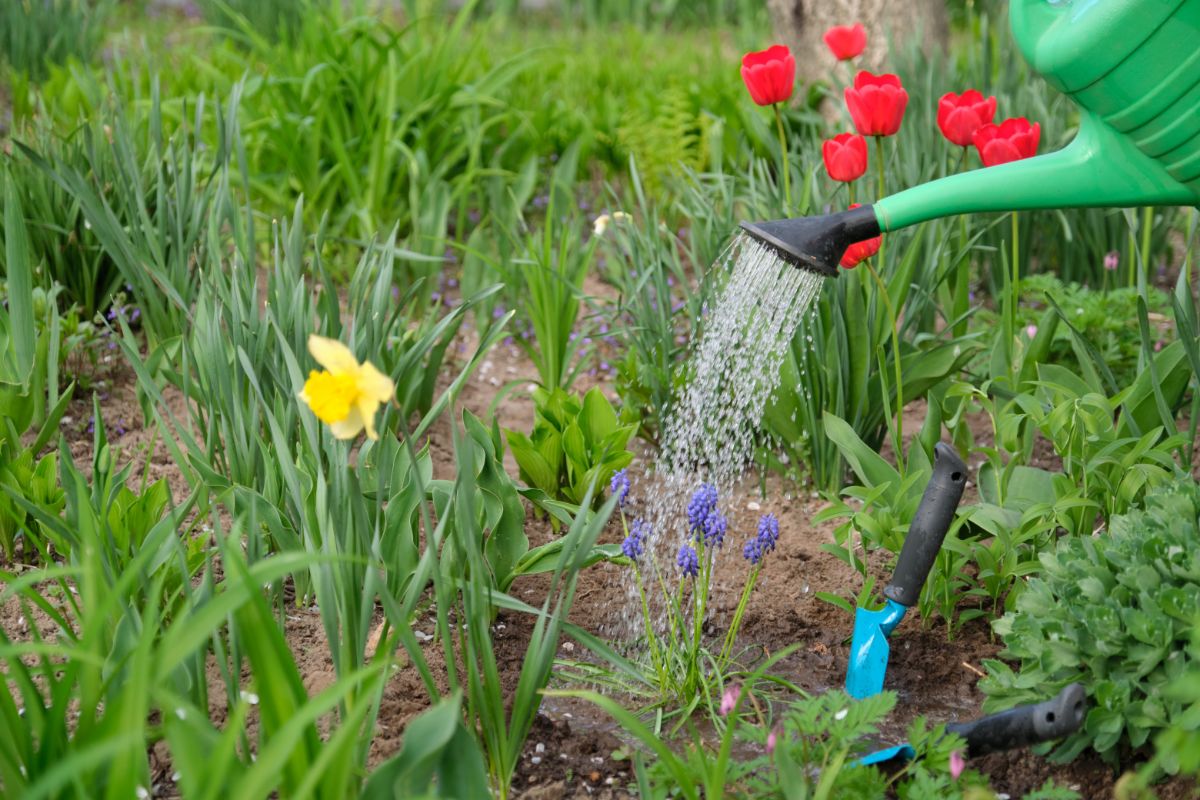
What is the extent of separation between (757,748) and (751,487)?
2.90 feet

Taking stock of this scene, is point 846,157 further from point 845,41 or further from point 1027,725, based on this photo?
point 1027,725

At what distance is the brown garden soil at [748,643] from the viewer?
1.66m

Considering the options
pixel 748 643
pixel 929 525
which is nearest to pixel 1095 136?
pixel 929 525

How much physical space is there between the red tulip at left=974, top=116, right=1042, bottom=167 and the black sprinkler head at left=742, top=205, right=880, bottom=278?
1.29 feet

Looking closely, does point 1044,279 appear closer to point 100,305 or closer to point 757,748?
point 757,748

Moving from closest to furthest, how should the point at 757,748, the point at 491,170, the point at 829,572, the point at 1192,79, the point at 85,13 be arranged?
1. the point at 1192,79
2. the point at 757,748
3. the point at 829,572
4. the point at 491,170
5. the point at 85,13

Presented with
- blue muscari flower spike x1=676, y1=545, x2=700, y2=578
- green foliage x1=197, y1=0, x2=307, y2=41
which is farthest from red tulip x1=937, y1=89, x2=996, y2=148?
green foliage x1=197, y1=0, x2=307, y2=41

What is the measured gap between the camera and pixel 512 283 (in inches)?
119

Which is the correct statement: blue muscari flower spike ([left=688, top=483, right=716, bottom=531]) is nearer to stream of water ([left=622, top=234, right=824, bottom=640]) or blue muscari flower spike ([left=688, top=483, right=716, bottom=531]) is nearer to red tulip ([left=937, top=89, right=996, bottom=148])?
stream of water ([left=622, top=234, right=824, bottom=640])

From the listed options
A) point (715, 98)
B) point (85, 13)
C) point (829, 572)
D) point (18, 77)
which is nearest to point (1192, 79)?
point (829, 572)

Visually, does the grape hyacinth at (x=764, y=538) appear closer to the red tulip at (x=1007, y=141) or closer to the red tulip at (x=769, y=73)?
the red tulip at (x=1007, y=141)

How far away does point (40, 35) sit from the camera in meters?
4.64

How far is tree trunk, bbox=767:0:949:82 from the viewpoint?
401 centimetres

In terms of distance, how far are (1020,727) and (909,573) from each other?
309 mm
